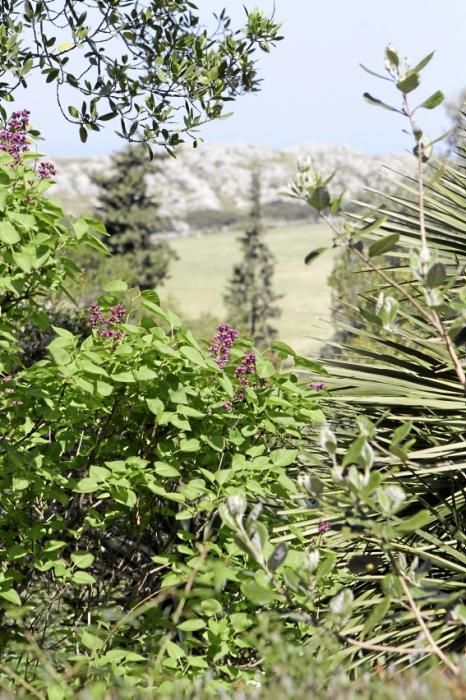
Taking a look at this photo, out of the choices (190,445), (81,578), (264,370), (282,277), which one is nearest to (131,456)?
(190,445)

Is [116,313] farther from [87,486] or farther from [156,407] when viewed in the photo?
[87,486]

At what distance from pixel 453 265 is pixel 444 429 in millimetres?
868

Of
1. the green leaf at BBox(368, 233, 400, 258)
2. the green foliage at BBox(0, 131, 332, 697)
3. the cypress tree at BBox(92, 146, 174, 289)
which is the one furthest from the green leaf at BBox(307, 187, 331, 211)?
the cypress tree at BBox(92, 146, 174, 289)

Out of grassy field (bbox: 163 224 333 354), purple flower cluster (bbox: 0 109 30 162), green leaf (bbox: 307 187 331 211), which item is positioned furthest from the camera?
grassy field (bbox: 163 224 333 354)

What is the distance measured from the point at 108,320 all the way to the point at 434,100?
160 cm

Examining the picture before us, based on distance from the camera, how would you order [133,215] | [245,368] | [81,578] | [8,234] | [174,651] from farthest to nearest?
[133,215] < [245,368] < [81,578] < [174,651] < [8,234]

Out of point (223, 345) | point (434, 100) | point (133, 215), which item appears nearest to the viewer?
point (434, 100)

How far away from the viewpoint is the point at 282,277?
88312 mm

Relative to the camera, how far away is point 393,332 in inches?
93.4

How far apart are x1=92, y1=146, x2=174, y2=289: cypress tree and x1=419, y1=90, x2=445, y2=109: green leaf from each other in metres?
32.4

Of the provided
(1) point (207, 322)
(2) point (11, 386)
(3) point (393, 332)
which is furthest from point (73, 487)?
(1) point (207, 322)

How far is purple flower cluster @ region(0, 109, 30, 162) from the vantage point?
3.30m

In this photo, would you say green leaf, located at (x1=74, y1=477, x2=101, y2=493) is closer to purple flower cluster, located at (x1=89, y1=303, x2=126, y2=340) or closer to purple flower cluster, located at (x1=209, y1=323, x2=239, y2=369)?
purple flower cluster, located at (x1=89, y1=303, x2=126, y2=340)

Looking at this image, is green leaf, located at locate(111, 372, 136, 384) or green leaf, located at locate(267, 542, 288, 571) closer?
green leaf, located at locate(267, 542, 288, 571)
